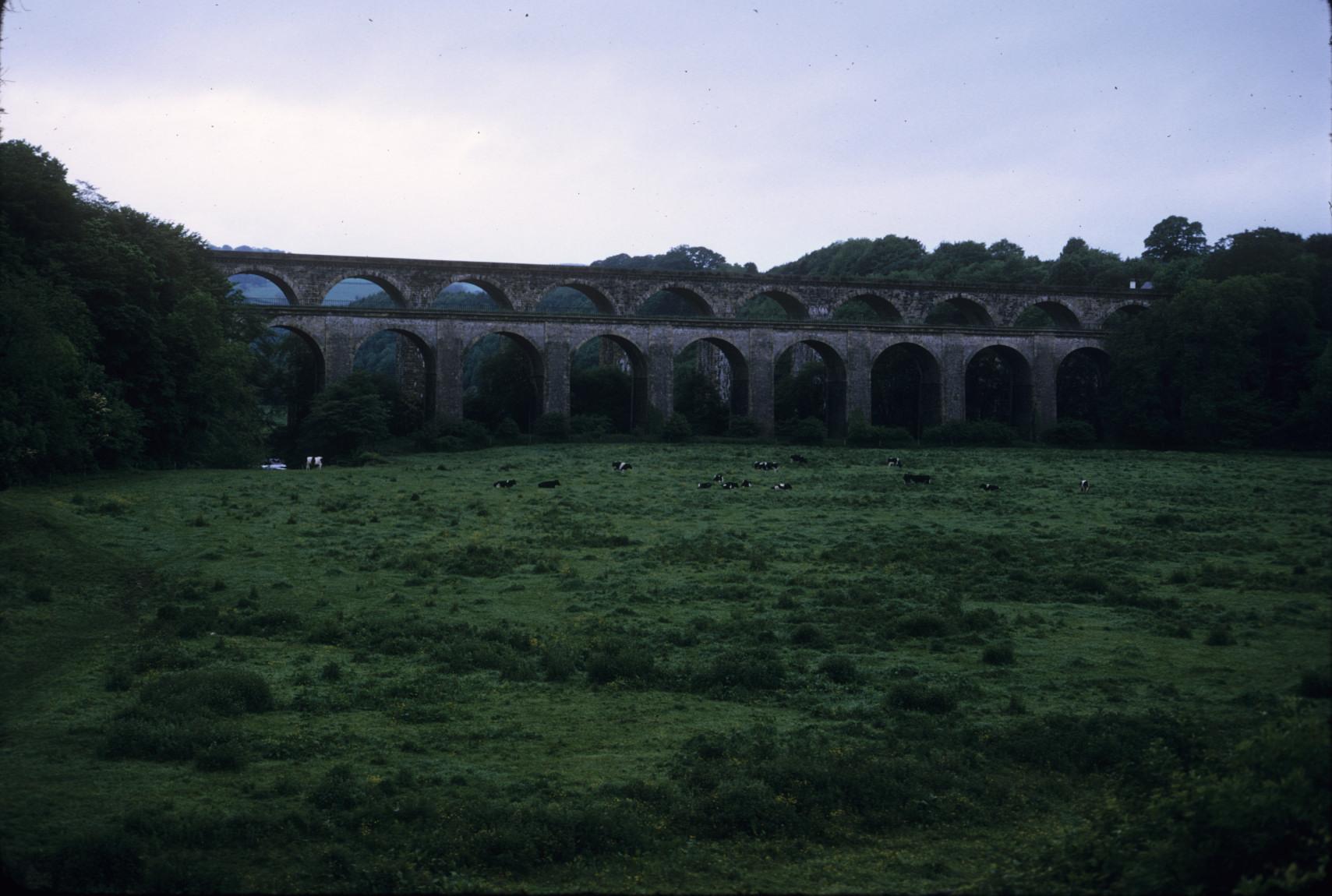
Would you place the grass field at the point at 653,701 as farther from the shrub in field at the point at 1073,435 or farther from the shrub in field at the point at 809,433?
the shrub in field at the point at 1073,435

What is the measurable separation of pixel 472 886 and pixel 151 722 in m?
5.30

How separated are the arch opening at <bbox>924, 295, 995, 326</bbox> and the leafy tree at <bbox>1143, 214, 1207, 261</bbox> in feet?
84.8

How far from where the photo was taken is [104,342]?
3606cm

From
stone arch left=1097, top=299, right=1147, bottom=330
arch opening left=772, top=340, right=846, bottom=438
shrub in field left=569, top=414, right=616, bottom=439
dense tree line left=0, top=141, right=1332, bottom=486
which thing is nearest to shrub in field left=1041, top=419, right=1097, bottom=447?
dense tree line left=0, top=141, right=1332, bottom=486

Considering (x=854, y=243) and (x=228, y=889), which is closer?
(x=228, y=889)

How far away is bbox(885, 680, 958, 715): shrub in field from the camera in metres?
12.8

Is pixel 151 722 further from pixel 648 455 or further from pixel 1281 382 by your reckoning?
pixel 1281 382

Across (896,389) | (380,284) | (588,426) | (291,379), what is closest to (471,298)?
(896,389)

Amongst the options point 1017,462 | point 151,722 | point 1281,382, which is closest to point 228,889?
point 151,722

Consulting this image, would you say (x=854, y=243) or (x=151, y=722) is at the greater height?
(x=854, y=243)

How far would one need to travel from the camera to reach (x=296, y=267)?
6019 cm

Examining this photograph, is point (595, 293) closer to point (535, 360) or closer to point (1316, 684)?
point (535, 360)

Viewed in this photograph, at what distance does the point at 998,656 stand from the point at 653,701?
497 centimetres

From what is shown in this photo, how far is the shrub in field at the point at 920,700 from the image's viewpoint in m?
12.8
